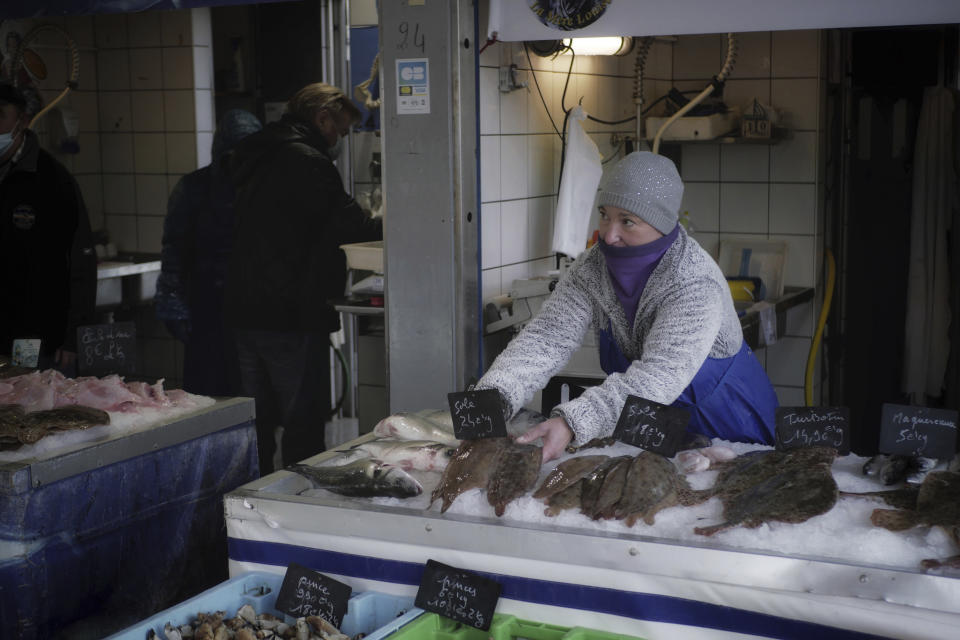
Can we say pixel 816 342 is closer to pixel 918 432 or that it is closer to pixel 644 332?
pixel 644 332

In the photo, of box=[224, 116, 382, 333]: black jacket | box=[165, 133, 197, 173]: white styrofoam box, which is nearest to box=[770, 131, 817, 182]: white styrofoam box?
box=[224, 116, 382, 333]: black jacket

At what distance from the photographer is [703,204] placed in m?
6.10

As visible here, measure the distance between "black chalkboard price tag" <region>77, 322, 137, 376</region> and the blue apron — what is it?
1.67 meters

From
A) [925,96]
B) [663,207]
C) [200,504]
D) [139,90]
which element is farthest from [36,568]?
[925,96]

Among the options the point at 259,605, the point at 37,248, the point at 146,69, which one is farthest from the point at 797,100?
the point at 259,605

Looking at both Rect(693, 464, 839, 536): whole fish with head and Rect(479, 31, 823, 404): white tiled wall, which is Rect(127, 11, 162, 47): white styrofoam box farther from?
Rect(693, 464, 839, 536): whole fish with head

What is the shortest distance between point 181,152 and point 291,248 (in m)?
0.82

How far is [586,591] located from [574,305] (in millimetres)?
1210

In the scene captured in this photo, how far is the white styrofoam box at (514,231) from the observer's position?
4746 mm

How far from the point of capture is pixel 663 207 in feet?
10.0

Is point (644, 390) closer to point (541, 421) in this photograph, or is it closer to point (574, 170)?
point (541, 421)

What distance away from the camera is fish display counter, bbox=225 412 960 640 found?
2084 mm

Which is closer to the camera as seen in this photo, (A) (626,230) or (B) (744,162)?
(A) (626,230)

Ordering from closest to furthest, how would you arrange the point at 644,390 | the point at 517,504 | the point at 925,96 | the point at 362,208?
the point at 517,504, the point at 644,390, the point at 362,208, the point at 925,96
